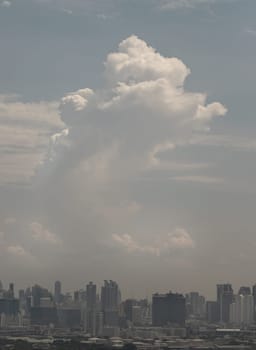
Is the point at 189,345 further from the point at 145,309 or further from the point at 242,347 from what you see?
the point at 145,309

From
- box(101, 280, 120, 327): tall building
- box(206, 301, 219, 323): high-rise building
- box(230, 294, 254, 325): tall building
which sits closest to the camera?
box(101, 280, 120, 327): tall building

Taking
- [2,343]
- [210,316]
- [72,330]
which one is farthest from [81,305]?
[2,343]

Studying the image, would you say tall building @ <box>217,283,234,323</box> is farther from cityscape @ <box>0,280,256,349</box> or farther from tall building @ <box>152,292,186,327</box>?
tall building @ <box>152,292,186,327</box>

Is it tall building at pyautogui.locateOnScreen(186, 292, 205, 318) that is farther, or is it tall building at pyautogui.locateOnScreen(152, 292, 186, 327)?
tall building at pyautogui.locateOnScreen(186, 292, 205, 318)

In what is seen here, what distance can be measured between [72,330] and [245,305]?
18.3 metres

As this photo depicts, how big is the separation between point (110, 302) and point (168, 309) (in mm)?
4011

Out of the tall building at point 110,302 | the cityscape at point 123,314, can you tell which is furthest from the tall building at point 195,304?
the tall building at point 110,302

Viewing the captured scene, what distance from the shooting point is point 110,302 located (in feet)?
200

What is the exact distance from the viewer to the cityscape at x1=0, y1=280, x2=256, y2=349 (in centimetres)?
5122

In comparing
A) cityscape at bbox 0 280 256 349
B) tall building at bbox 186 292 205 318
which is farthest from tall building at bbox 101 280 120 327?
tall building at bbox 186 292 205 318

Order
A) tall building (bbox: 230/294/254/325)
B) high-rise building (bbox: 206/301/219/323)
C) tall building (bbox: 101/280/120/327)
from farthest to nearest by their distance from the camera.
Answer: high-rise building (bbox: 206/301/219/323) < tall building (bbox: 230/294/254/325) < tall building (bbox: 101/280/120/327)

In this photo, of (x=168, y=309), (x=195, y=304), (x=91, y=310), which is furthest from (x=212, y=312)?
(x=91, y=310)

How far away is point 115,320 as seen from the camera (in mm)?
57719

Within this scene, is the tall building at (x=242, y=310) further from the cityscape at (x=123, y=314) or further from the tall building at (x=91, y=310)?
the tall building at (x=91, y=310)
